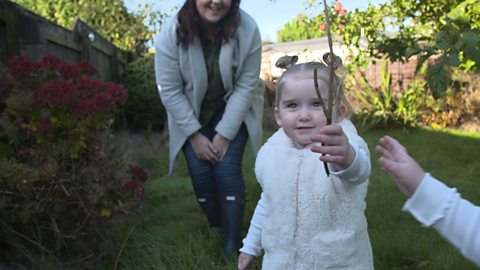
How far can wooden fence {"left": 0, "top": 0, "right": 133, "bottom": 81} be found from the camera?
3.38 m

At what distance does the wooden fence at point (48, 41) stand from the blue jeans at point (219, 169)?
134cm

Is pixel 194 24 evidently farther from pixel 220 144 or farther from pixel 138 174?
pixel 138 174

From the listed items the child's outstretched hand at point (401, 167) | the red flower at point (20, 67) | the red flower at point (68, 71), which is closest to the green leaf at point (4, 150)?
the red flower at point (20, 67)

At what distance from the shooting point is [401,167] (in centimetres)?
104

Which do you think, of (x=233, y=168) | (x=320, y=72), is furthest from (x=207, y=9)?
(x=320, y=72)

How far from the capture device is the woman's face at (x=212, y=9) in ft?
9.08

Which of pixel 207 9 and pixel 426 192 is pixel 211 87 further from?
pixel 426 192

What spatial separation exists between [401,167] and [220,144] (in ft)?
6.35

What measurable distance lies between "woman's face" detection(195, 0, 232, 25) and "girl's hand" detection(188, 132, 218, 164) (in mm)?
603

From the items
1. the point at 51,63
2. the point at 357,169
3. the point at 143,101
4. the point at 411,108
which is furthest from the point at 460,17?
the point at 143,101

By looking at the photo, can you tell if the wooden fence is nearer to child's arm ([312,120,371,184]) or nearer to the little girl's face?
the little girl's face

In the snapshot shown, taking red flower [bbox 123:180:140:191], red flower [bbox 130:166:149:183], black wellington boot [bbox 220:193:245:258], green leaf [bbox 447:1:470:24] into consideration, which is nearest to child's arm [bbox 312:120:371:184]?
green leaf [bbox 447:1:470:24]

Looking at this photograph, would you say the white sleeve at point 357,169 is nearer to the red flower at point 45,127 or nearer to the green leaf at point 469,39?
the green leaf at point 469,39

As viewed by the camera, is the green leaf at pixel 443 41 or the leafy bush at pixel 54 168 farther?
the leafy bush at pixel 54 168
